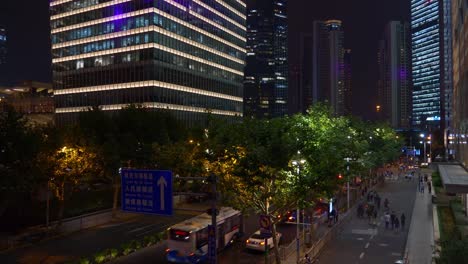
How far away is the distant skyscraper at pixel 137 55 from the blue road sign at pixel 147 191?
73767mm

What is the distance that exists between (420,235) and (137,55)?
243ft

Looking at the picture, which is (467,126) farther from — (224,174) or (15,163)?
(15,163)

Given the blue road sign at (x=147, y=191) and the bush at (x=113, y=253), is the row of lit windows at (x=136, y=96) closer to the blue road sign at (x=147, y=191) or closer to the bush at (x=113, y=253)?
the bush at (x=113, y=253)

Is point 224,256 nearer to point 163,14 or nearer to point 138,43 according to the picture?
point 138,43

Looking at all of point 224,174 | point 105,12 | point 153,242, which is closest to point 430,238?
point 224,174

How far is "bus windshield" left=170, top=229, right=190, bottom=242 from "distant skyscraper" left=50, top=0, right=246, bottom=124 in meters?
67.7

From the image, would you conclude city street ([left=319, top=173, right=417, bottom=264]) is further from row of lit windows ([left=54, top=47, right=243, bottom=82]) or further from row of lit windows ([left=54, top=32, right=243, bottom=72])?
row of lit windows ([left=54, top=32, right=243, bottom=72])

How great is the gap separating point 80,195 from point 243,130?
1139 inches

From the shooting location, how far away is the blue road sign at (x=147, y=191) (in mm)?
18484

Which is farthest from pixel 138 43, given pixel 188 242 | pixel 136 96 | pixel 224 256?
pixel 188 242

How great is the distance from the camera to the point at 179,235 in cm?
2636

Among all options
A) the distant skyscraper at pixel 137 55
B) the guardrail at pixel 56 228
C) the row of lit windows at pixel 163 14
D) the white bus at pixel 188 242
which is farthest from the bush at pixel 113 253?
the row of lit windows at pixel 163 14

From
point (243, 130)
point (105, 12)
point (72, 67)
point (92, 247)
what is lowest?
point (92, 247)

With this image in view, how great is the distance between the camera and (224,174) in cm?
2503
